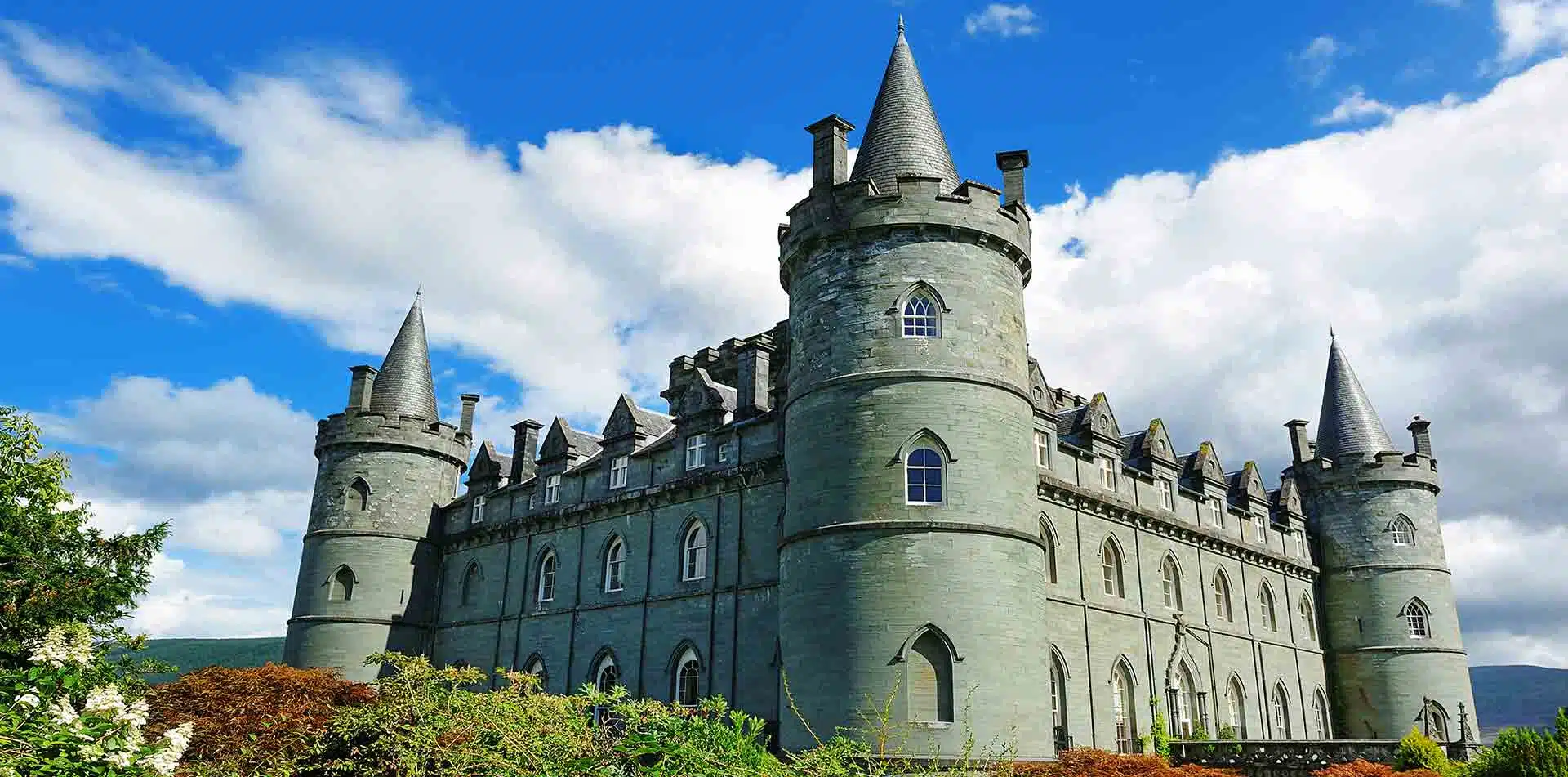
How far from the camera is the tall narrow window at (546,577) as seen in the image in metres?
34.3

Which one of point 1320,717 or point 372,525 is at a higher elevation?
point 372,525

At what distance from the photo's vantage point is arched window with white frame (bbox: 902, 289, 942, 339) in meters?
22.6

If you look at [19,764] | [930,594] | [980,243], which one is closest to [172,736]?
[19,764]

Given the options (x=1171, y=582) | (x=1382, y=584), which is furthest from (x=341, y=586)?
(x=1382, y=584)

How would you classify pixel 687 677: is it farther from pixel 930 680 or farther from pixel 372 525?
pixel 372 525

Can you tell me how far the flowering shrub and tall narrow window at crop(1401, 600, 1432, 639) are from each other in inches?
A: 1623

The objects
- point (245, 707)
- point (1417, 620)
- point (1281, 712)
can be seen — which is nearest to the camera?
point (245, 707)

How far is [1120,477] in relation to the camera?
103 ft

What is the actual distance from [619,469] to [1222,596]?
1950 cm

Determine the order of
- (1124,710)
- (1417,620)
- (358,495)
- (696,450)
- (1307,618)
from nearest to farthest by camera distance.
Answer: (1124,710), (696,450), (358,495), (1417,620), (1307,618)

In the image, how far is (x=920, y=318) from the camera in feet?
74.5

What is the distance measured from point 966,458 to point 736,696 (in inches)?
365

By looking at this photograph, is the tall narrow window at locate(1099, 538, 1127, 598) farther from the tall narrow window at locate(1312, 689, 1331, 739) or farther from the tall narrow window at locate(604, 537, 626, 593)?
the tall narrow window at locate(604, 537, 626, 593)

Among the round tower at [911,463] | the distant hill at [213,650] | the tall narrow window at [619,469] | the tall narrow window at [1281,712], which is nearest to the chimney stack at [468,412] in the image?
the tall narrow window at [619,469]
